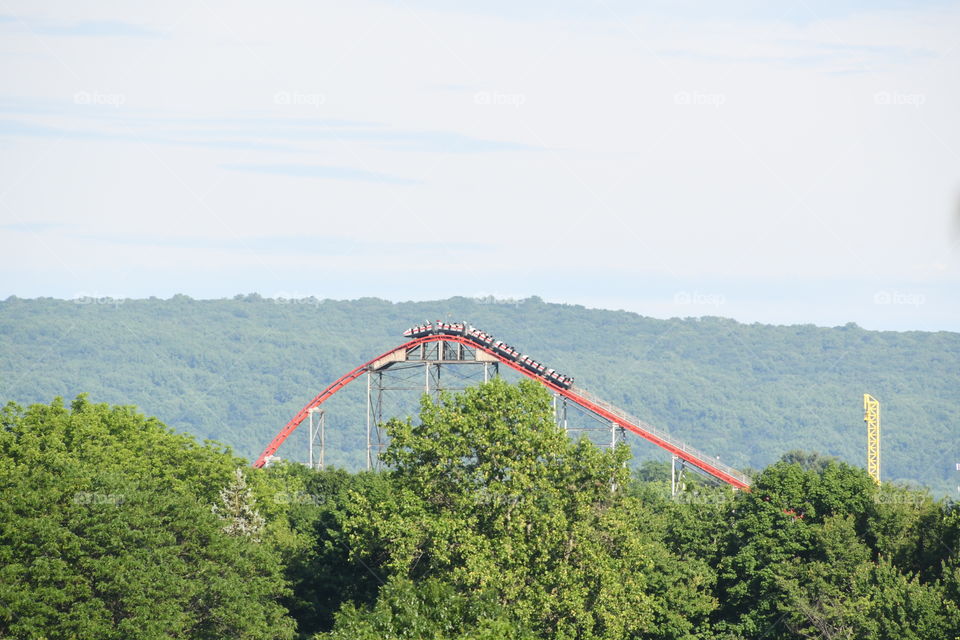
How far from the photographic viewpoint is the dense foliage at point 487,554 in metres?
61.4

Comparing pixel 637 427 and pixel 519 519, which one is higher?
pixel 637 427

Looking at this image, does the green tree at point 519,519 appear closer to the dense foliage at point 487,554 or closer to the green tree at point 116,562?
the dense foliage at point 487,554

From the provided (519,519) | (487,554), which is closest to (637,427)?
(519,519)

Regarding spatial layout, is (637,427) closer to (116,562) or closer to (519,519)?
(519,519)

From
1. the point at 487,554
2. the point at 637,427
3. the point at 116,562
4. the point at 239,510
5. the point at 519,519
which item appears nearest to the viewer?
the point at 116,562

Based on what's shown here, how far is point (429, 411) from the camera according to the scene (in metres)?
69.5

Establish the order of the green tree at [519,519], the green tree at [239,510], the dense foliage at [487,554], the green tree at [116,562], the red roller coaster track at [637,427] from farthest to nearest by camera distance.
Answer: the red roller coaster track at [637,427] → the green tree at [239,510] → the green tree at [519,519] → the dense foliage at [487,554] → the green tree at [116,562]

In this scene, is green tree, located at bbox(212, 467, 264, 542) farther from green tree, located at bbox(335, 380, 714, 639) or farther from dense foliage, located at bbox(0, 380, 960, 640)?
green tree, located at bbox(335, 380, 714, 639)

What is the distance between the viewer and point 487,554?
6316 centimetres

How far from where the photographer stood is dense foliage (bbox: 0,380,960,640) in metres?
61.4

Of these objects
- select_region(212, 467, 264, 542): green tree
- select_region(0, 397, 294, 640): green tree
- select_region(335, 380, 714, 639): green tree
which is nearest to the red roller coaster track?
select_region(212, 467, 264, 542): green tree

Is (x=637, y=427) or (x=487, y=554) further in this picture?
(x=637, y=427)

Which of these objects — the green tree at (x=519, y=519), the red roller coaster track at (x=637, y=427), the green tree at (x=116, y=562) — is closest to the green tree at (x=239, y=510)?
the green tree at (x=116, y=562)

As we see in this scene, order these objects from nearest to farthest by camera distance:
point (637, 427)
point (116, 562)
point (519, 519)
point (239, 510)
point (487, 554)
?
point (116, 562) → point (487, 554) → point (519, 519) → point (239, 510) → point (637, 427)
